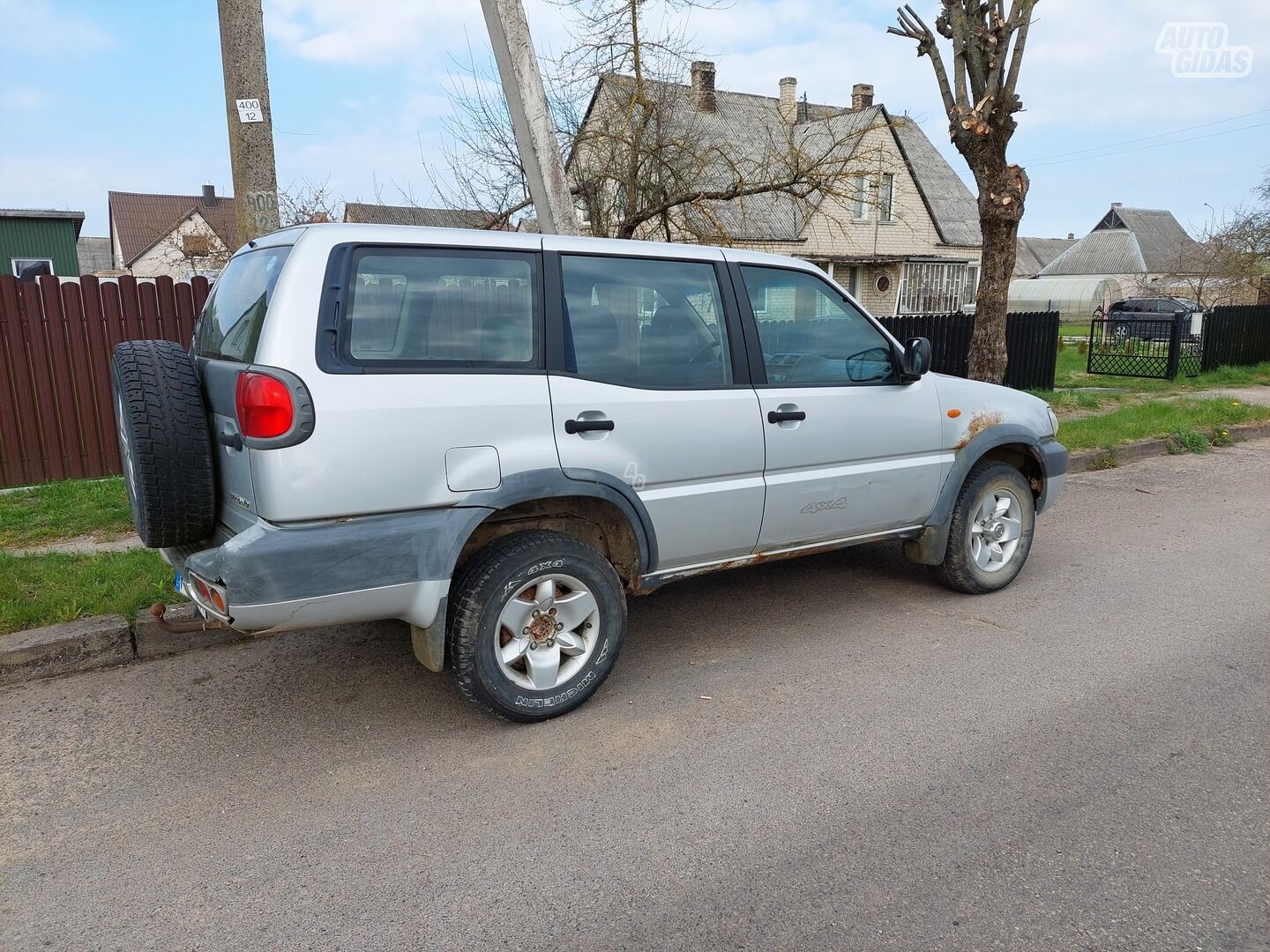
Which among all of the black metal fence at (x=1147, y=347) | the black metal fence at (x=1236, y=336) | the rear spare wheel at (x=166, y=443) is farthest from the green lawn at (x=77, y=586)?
the black metal fence at (x=1236, y=336)

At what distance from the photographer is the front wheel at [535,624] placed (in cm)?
355

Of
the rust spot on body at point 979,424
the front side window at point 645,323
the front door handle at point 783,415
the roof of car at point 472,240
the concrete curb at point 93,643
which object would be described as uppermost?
the roof of car at point 472,240

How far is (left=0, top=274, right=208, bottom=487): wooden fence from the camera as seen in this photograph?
7707 millimetres

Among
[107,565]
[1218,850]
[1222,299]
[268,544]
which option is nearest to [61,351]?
[107,565]

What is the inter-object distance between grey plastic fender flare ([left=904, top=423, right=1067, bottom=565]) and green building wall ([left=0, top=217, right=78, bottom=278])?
2858cm

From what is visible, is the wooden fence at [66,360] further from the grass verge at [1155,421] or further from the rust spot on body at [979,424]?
the grass verge at [1155,421]

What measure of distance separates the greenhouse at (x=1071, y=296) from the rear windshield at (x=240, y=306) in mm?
48524

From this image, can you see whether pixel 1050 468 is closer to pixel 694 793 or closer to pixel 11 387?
pixel 694 793

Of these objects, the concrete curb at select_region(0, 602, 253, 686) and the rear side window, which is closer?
the rear side window

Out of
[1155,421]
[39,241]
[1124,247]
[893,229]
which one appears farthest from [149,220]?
[1124,247]

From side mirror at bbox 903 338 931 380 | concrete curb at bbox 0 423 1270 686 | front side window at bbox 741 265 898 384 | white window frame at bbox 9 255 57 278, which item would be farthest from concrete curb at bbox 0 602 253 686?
white window frame at bbox 9 255 57 278

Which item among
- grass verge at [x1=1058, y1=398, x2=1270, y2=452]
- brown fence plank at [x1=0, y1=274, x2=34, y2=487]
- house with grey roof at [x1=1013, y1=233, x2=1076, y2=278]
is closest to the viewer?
brown fence plank at [x1=0, y1=274, x2=34, y2=487]

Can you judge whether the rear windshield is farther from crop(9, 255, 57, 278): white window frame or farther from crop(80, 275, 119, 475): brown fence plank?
crop(9, 255, 57, 278): white window frame

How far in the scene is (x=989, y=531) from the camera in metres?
5.30
